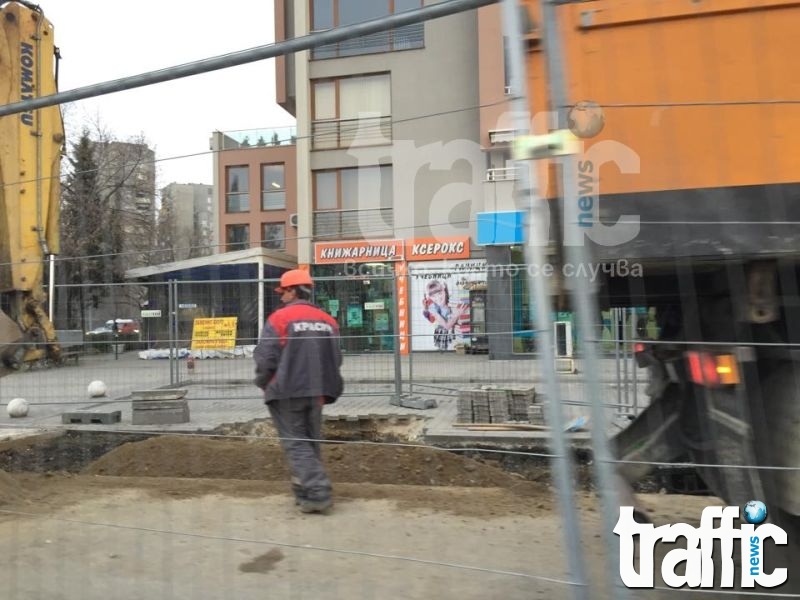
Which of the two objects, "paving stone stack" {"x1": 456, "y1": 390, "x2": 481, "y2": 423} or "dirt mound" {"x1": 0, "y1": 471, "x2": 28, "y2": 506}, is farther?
"paving stone stack" {"x1": 456, "y1": 390, "x2": 481, "y2": 423}

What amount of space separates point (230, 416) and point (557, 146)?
6.46m

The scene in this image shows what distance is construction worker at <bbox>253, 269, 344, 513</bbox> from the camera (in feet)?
15.1

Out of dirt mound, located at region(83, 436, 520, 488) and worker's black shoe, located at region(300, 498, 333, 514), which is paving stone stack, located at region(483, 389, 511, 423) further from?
worker's black shoe, located at region(300, 498, 333, 514)

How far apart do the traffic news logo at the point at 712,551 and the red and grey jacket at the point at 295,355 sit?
93.2 inches

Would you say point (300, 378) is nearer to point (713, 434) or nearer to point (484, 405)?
point (713, 434)

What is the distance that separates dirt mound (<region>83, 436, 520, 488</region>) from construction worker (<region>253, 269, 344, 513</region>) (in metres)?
1.45

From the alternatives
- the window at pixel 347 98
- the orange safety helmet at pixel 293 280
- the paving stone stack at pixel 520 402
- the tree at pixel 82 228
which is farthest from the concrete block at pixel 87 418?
the window at pixel 347 98

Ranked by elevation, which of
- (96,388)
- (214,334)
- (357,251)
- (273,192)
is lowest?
(96,388)

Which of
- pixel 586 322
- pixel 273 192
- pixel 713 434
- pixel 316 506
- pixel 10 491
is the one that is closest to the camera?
pixel 586 322

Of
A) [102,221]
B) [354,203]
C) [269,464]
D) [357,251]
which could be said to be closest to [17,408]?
[102,221]

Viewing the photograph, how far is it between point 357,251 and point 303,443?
4744 millimetres

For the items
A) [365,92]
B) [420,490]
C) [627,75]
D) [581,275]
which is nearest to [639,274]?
[627,75]

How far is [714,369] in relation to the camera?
310 centimetres

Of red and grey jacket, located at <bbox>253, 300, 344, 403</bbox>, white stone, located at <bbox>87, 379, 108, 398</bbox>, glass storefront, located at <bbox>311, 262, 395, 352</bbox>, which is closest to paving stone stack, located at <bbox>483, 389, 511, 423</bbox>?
glass storefront, located at <bbox>311, 262, 395, 352</bbox>
